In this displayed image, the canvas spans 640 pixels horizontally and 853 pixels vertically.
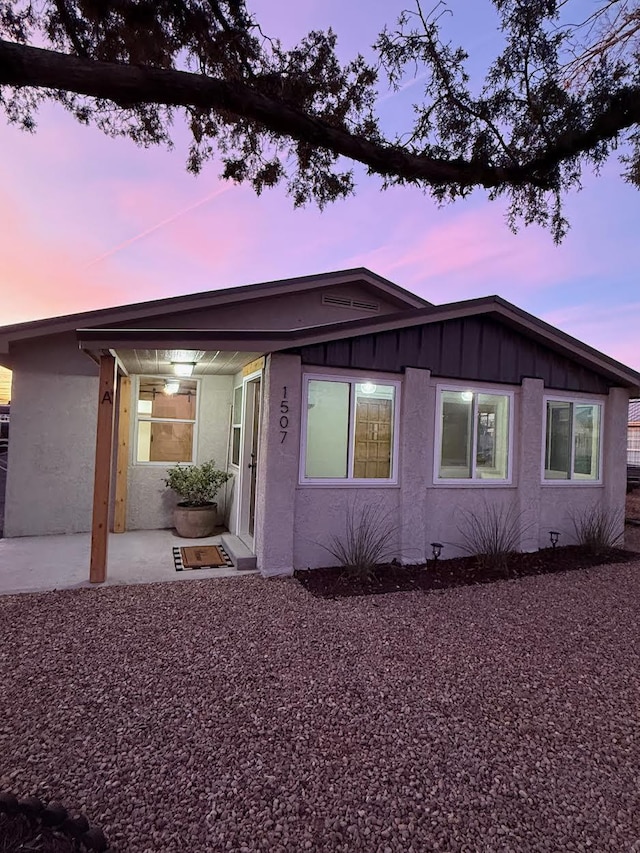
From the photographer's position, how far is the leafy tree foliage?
Result: 375cm

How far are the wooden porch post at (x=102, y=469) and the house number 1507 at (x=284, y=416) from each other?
189cm

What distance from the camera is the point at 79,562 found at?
5.65 metres

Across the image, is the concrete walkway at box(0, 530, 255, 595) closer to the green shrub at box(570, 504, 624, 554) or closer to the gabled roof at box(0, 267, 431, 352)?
the gabled roof at box(0, 267, 431, 352)

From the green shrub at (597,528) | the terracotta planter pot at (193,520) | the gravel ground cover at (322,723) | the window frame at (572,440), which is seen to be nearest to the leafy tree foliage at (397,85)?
the window frame at (572,440)

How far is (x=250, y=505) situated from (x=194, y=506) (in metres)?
1.07

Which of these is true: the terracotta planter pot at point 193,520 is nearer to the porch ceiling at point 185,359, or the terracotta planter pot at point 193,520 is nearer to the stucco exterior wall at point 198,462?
the stucco exterior wall at point 198,462

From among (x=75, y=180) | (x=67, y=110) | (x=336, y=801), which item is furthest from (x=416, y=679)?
(x=75, y=180)

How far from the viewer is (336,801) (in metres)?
2.09

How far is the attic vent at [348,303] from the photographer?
890cm

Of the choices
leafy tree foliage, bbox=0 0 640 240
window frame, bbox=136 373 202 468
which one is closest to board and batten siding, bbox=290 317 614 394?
leafy tree foliage, bbox=0 0 640 240

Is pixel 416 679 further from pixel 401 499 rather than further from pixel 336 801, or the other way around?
pixel 401 499

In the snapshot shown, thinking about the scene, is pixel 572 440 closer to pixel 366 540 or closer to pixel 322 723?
pixel 366 540

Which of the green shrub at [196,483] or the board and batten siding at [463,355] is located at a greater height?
the board and batten siding at [463,355]

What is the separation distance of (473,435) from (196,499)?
176 inches
